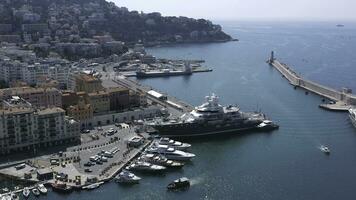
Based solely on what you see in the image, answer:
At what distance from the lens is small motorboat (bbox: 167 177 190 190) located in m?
23.4

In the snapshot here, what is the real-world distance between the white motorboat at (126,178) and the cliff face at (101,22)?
2035 inches

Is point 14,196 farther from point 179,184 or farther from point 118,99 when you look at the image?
point 118,99

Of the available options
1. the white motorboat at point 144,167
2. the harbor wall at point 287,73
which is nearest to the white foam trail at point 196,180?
the white motorboat at point 144,167

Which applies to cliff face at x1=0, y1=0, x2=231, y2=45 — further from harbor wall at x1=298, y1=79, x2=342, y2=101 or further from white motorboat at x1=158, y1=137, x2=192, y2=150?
→ white motorboat at x1=158, y1=137, x2=192, y2=150

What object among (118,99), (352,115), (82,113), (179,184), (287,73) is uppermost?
(118,99)

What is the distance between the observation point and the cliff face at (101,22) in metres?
79.0

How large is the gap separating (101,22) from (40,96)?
58545 millimetres

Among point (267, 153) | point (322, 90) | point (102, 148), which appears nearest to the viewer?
point (102, 148)

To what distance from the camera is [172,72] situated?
5756 cm

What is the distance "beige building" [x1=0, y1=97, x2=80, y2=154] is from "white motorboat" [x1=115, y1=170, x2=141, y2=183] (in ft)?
19.8

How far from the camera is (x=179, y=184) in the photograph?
2344 cm

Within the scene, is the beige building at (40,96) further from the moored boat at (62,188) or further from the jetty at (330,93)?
the jetty at (330,93)

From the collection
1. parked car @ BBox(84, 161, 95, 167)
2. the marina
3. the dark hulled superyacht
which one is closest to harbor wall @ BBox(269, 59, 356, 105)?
the dark hulled superyacht

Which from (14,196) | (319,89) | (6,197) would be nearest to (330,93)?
(319,89)
